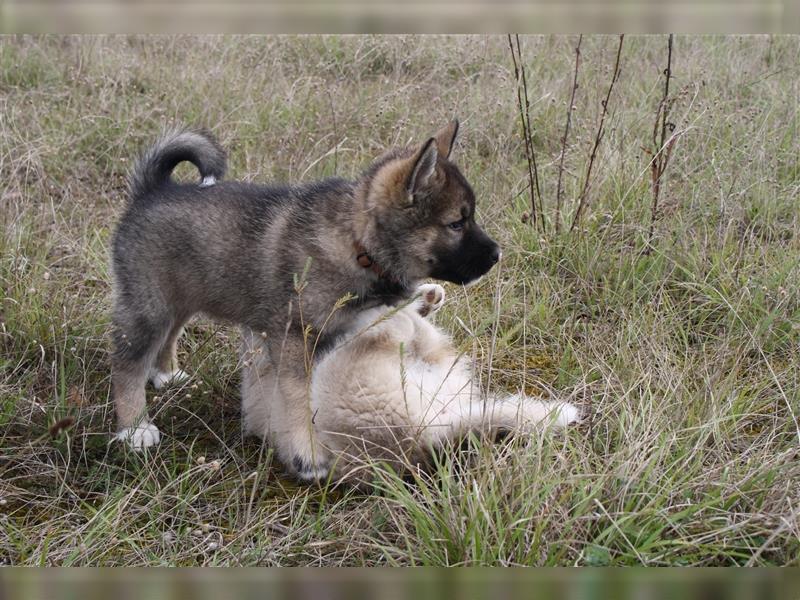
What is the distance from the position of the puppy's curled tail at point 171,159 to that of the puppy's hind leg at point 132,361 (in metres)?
0.55

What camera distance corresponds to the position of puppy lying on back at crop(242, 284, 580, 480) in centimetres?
280

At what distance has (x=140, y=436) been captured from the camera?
3.09 meters

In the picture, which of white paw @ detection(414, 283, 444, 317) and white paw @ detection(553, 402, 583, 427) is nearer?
white paw @ detection(553, 402, 583, 427)

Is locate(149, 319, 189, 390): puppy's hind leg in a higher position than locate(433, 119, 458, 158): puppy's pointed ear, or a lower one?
lower

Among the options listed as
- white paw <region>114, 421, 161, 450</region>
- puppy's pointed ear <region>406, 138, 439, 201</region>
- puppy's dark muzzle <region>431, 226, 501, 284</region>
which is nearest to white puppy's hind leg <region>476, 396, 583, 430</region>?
puppy's dark muzzle <region>431, 226, 501, 284</region>

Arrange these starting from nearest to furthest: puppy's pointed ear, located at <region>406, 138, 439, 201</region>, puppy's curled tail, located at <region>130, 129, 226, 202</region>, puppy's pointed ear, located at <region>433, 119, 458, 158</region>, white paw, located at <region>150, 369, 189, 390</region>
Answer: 1. puppy's pointed ear, located at <region>406, 138, 439, 201</region>
2. puppy's pointed ear, located at <region>433, 119, 458, 158</region>
3. puppy's curled tail, located at <region>130, 129, 226, 202</region>
4. white paw, located at <region>150, 369, 189, 390</region>

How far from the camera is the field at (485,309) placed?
2.42 metres

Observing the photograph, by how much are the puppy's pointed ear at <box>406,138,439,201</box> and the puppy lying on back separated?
0.42m

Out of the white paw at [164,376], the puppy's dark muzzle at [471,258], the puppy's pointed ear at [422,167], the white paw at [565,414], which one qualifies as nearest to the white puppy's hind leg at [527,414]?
the white paw at [565,414]

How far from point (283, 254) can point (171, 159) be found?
2.33 ft

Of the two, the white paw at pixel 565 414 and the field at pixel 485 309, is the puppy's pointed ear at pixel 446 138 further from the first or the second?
the white paw at pixel 565 414

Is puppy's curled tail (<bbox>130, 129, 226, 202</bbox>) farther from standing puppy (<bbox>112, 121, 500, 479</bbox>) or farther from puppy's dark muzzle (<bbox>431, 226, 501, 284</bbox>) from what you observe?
puppy's dark muzzle (<bbox>431, 226, 501, 284</bbox>)

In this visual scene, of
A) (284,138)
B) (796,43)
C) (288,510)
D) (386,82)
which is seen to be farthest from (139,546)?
(796,43)

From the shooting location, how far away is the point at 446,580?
1.52 metres
